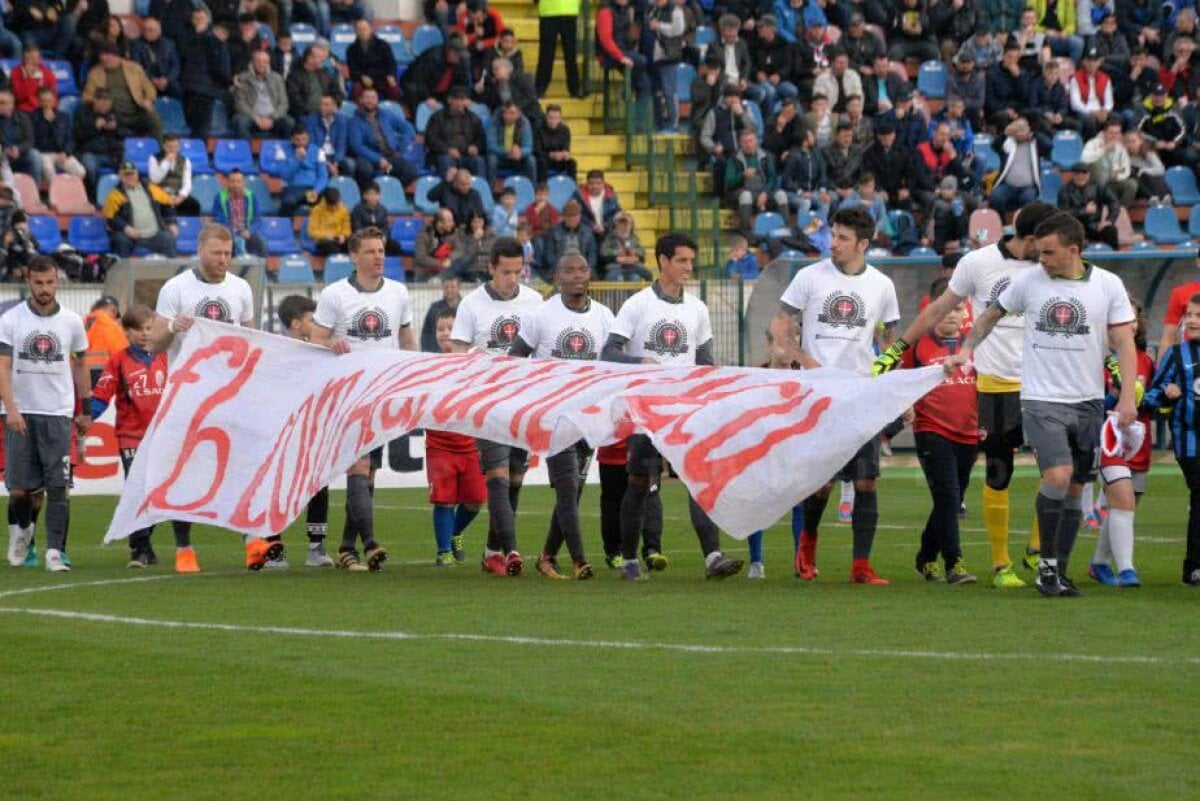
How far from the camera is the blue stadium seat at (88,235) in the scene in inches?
1011

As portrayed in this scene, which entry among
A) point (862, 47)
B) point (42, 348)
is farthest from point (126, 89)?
point (42, 348)

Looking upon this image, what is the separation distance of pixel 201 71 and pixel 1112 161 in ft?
42.2

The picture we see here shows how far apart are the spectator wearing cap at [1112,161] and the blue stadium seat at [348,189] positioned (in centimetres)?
1061

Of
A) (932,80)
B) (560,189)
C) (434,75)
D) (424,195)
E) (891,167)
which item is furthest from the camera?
(932,80)

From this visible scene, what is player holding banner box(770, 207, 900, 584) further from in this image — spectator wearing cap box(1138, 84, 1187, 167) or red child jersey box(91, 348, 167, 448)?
spectator wearing cap box(1138, 84, 1187, 167)

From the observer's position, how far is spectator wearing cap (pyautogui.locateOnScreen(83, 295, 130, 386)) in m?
22.2

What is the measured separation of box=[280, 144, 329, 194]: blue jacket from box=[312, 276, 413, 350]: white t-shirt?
13573 mm

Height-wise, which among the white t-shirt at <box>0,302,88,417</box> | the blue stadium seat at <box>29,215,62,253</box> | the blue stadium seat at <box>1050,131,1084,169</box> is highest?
the blue stadium seat at <box>1050,131,1084,169</box>

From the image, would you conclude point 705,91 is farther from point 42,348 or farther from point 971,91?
point 42,348

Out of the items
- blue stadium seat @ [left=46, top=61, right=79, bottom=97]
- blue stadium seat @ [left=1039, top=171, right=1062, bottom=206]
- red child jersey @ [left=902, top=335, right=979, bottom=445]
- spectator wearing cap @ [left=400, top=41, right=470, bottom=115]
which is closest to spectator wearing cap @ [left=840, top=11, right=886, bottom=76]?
blue stadium seat @ [left=1039, top=171, right=1062, bottom=206]

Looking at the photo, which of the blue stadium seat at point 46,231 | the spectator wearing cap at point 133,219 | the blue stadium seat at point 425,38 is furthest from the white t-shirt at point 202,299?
the blue stadium seat at point 425,38

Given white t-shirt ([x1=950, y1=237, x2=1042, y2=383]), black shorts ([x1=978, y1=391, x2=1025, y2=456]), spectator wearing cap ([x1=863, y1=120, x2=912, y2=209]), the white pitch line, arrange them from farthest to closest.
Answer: spectator wearing cap ([x1=863, y1=120, x2=912, y2=209]), black shorts ([x1=978, y1=391, x2=1025, y2=456]), white t-shirt ([x1=950, y1=237, x2=1042, y2=383]), the white pitch line

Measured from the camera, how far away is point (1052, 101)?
3425cm

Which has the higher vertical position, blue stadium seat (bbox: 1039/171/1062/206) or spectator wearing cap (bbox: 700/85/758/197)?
spectator wearing cap (bbox: 700/85/758/197)
